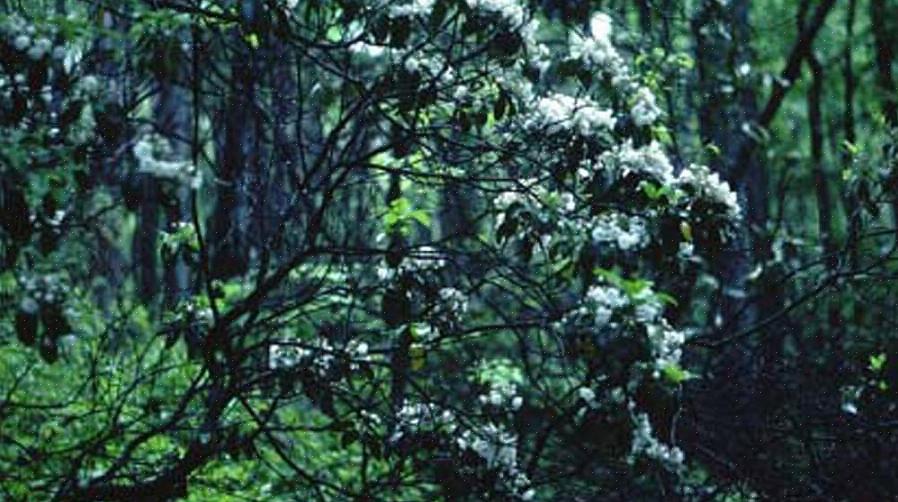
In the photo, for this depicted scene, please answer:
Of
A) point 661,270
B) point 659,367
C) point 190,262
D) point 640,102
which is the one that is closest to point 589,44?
point 640,102

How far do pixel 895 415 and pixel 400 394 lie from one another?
2895 millimetres

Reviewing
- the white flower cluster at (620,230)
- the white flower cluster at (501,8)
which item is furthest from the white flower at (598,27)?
the white flower cluster at (620,230)

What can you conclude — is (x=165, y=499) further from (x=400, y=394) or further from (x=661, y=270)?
(x=661, y=270)

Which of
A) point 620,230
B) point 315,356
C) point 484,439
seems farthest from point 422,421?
point 620,230

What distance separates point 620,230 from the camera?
4387mm

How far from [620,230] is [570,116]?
2.63ft

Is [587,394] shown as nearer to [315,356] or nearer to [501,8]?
[315,356]

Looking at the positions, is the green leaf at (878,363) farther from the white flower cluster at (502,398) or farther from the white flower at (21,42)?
the white flower at (21,42)

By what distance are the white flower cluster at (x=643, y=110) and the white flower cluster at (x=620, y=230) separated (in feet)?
1.36

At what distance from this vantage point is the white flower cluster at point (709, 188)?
477 centimetres

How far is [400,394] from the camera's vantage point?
18.1 ft

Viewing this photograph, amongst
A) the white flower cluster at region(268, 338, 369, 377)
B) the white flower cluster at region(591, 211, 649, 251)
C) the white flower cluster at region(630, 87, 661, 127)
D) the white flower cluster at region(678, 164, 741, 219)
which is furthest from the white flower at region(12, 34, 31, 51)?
the white flower cluster at region(678, 164, 741, 219)

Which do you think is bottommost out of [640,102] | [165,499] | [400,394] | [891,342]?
[165,499]

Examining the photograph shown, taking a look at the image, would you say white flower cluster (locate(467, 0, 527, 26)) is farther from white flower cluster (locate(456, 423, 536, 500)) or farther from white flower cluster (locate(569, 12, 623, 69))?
white flower cluster (locate(456, 423, 536, 500))
